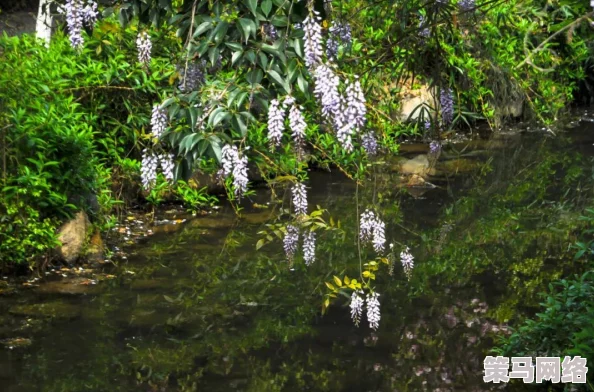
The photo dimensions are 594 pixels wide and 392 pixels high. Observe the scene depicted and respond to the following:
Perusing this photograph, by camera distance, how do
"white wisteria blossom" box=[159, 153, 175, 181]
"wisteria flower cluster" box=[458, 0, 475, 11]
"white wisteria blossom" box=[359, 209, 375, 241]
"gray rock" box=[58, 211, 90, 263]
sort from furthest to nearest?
"gray rock" box=[58, 211, 90, 263], "wisteria flower cluster" box=[458, 0, 475, 11], "white wisteria blossom" box=[359, 209, 375, 241], "white wisteria blossom" box=[159, 153, 175, 181]

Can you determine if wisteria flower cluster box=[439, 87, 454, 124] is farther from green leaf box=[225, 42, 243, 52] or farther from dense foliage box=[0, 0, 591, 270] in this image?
green leaf box=[225, 42, 243, 52]

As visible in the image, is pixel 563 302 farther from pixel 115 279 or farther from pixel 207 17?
pixel 115 279

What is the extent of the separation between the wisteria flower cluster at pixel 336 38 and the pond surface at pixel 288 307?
83 cm

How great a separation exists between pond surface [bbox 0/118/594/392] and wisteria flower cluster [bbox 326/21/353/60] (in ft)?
2.74

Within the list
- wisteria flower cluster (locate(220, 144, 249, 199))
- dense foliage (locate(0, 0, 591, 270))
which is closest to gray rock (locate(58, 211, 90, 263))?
dense foliage (locate(0, 0, 591, 270))

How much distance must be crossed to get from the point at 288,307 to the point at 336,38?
6.00ft

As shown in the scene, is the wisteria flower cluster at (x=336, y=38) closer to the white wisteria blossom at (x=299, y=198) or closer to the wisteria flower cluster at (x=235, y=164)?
the white wisteria blossom at (x=299, y=198)

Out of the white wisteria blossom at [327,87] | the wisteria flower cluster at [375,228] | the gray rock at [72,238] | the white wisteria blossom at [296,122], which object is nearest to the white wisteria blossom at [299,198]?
the wisteria flower cluster at [375,228]

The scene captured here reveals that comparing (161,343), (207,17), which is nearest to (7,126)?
(161,343)

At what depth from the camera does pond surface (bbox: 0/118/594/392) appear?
15.4ft

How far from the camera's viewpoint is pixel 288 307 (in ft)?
18.4

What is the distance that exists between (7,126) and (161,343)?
1903mm

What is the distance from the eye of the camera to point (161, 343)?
5051 millimetres

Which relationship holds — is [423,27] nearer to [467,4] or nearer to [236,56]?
[236,56]
